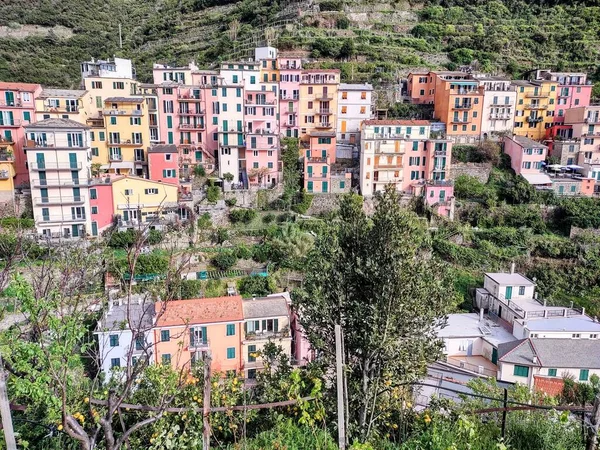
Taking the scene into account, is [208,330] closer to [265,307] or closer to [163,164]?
[265,307]

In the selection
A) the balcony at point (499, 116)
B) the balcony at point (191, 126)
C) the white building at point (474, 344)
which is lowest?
the white building at point (474, 344)

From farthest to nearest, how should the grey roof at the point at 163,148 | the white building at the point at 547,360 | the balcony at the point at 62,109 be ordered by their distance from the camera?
the grey roof at the point at 163,148
the balcony at the point at 62,109
the white building at the point at 547,360

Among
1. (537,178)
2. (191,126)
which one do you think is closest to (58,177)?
(191,126)

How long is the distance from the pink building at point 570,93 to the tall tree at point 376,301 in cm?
4352

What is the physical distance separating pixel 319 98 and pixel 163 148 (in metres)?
14.9

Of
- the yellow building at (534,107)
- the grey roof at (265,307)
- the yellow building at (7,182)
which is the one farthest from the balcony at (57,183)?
the yellow building at (534,107)

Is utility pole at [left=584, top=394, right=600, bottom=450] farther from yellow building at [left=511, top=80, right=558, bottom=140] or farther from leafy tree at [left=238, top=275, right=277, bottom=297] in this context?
yellow building at [left=511, top=80, right=558, bottom=140]

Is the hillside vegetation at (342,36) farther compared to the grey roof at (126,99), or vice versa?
the hillside vegetation at (342,36)

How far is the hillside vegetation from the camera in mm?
50219

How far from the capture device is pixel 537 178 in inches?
1439

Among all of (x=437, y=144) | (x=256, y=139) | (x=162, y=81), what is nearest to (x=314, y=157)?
(x=256, y=139)

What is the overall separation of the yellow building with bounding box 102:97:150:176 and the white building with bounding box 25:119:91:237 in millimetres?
4584

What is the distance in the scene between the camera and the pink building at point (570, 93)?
42.7 metres

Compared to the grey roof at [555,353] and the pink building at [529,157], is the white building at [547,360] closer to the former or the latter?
the grey roof at [555,353]
